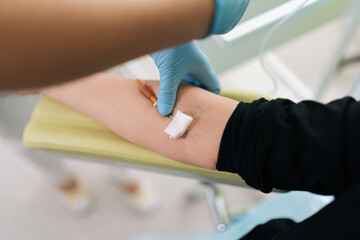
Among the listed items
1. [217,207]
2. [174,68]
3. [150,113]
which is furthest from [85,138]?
[217,207]

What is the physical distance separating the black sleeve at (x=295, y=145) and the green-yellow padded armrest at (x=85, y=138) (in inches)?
4.9

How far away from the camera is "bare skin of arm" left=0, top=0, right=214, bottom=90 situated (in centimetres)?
31

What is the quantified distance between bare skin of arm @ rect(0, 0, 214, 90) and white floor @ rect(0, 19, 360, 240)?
3.28 ft

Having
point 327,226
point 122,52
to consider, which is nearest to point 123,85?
point 122,52

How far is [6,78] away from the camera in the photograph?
0.32 m

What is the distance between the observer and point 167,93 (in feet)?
2.18

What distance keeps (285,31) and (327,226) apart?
67 centimetres

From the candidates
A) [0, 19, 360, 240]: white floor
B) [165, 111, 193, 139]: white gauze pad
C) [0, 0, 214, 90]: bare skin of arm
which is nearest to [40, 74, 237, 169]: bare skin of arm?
[165, 111, 193, 139]: white gauze pad

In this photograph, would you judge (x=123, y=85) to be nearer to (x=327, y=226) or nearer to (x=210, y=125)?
(x=210, y=125)

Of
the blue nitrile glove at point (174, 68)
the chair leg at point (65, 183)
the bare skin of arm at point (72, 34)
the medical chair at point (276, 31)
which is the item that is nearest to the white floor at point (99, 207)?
the chair leg at point (65, 183)

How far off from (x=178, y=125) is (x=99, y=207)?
38.5 inches

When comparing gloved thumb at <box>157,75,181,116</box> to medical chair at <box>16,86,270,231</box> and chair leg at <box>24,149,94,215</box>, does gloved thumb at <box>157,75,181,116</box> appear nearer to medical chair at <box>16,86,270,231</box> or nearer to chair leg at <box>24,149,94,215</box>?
medical chair at <box>16,86,270,231</box>

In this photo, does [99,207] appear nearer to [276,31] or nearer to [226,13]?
[276,31]

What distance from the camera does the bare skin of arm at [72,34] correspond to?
0.31 m
